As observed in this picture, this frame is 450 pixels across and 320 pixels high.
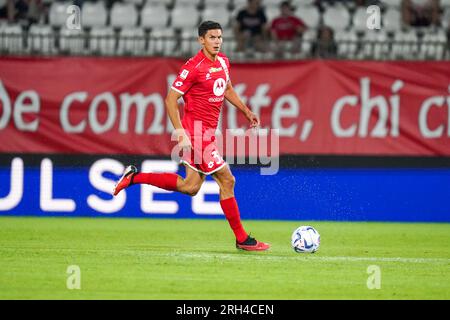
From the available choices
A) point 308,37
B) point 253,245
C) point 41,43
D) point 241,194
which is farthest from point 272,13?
point 253,245

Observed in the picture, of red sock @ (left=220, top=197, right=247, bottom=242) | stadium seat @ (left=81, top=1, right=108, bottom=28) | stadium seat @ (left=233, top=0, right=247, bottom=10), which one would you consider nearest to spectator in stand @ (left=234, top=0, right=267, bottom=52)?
stadium seat @ (left=233, top=0, right=247, bottom=10)

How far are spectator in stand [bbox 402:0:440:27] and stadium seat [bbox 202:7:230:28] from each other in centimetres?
295

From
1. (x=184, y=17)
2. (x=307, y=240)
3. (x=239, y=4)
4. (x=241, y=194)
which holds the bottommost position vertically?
(x=241, y=194)

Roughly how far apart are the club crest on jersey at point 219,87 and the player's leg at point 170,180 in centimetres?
87

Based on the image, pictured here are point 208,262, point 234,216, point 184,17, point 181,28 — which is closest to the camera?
point 208,262

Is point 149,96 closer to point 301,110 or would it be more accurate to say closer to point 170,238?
point 301,110

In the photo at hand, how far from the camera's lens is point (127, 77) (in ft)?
52.5

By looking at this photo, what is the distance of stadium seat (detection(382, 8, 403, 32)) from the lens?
18344 mm

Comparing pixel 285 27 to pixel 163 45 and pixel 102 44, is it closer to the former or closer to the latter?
pixel 163 45

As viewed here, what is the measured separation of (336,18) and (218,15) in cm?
199

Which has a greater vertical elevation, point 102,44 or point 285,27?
point 285,27

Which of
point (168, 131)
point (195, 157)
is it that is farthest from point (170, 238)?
point (168, 131)

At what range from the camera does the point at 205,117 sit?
38.7ft
